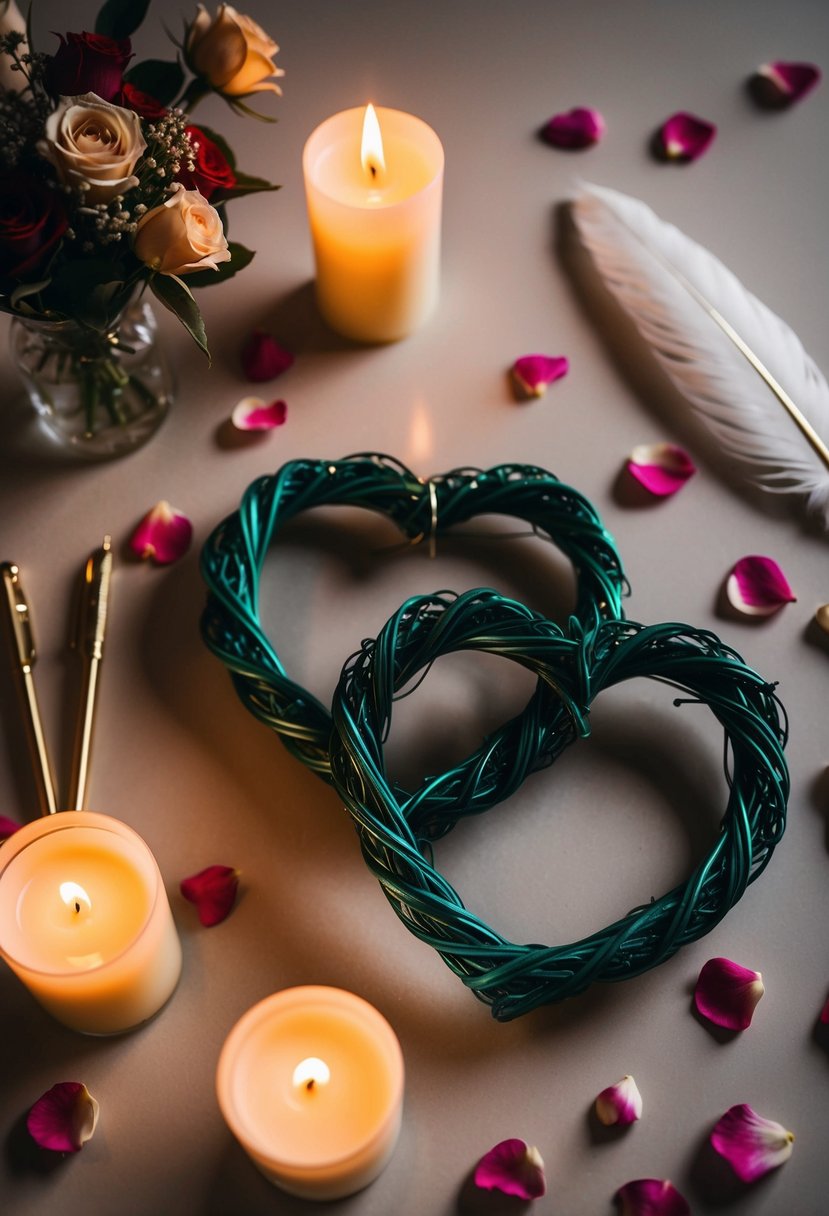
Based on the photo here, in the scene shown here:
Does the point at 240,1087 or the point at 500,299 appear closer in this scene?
the point at 240,1087

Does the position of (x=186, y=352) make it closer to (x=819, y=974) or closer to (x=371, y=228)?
(x=371, y=228)

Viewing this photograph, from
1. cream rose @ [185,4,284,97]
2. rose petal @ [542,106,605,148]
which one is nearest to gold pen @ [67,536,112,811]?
cream rose @ [185,4,284,97]

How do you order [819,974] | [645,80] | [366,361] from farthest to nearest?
1. [645,80]
2. [366,361]
3. [819,974]

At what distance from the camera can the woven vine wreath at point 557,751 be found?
2.21 ft

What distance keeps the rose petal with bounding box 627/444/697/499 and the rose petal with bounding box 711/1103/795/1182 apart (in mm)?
474

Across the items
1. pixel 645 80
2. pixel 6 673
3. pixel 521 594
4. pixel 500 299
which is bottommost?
pixel 6 673

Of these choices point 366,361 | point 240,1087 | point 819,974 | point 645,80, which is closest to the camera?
point 240,1087

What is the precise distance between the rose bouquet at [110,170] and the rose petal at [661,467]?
0.37 meters

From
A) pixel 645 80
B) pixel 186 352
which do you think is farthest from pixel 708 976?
pixel 645 80

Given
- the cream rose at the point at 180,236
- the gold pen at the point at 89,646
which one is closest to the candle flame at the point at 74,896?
the gold pen at the point at 89,646

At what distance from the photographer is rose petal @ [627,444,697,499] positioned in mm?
919

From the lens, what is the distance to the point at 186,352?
3.28 feet

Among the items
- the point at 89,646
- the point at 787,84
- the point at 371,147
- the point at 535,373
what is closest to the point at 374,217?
the point at 371,147

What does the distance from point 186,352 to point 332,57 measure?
38 cm
